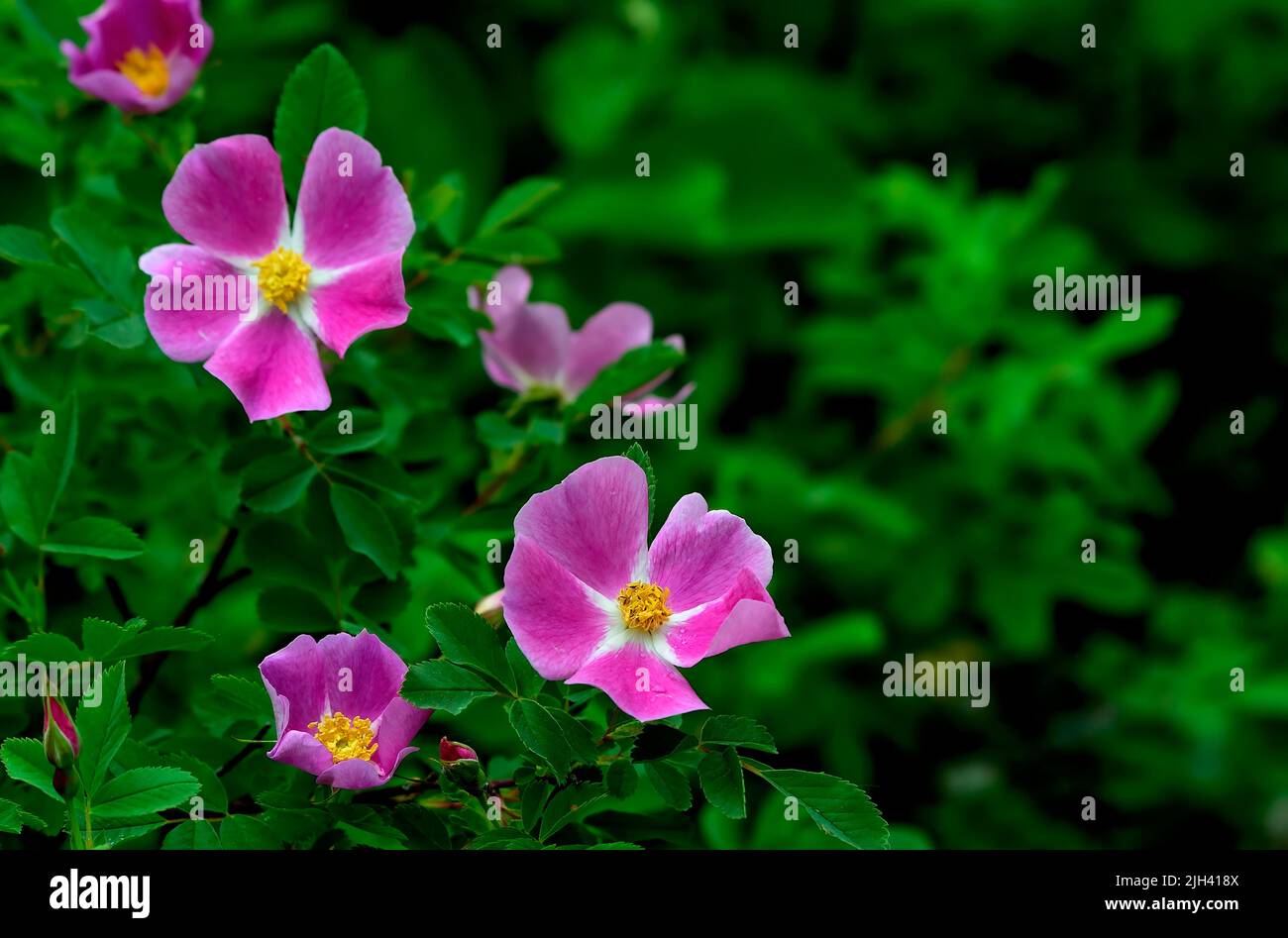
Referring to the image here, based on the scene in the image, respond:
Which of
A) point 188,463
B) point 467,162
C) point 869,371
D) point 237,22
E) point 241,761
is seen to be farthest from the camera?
point 467,162

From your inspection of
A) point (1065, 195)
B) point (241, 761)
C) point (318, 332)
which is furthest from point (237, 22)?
point (1065, 195)

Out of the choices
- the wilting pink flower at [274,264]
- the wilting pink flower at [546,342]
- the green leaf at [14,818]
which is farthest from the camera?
the wilting pink flower at [546,342]

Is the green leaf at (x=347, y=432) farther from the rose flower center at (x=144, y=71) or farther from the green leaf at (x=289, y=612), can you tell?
the rose flower center at (x=144, y=71)

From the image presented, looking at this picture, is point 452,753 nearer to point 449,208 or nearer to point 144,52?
point 449,208

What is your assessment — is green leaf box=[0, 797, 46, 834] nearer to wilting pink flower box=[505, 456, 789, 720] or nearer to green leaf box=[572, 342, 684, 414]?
wilting pink flower box=[505, 456, 789, 720]

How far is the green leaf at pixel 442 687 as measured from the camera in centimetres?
71

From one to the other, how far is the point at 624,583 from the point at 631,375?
0.61 feet

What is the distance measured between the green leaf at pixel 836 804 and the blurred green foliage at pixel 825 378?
0.47 ft

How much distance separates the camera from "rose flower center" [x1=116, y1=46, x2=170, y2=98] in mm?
995

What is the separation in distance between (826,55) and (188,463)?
6.69 feet

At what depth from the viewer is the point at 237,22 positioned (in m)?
1.71

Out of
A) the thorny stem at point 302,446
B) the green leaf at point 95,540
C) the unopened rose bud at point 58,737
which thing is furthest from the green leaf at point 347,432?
the unopened rose bud at point 58,737

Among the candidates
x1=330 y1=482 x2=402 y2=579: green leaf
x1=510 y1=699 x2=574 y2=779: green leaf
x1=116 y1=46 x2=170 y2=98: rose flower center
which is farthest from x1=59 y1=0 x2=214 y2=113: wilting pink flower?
x1=510 y1=699 x2=574 y2=779: green leaf
